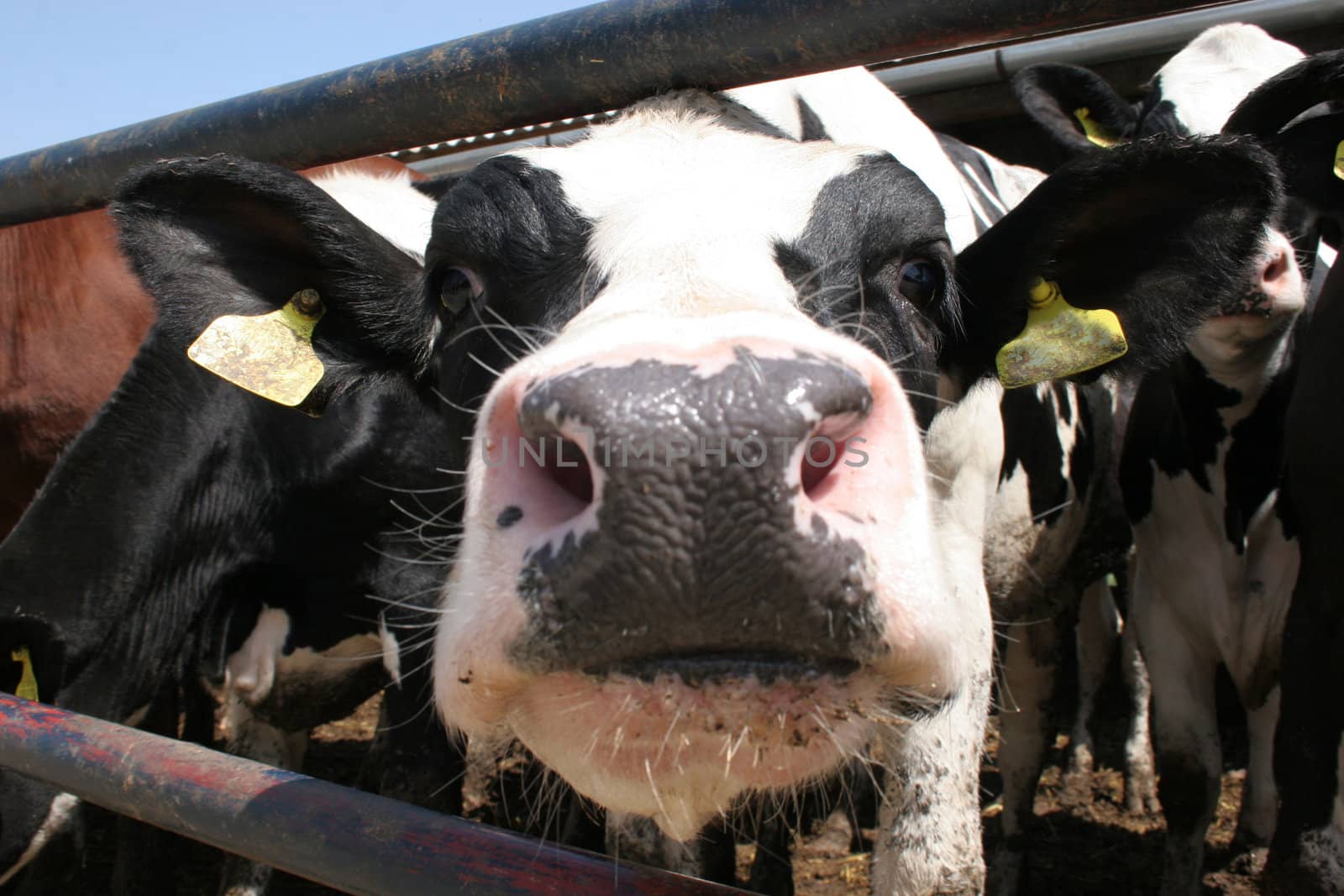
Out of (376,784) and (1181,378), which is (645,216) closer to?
(1181,378)

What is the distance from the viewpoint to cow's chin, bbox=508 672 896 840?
1.19 meters

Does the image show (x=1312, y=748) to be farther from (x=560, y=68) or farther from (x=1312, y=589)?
(x=560, y=68)

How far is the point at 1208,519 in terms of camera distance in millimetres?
3420

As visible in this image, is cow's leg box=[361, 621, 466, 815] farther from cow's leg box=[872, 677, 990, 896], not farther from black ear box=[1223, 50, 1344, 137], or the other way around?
black ear box=[1223, 50, 1344, 137]

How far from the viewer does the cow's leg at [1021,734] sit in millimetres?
3705

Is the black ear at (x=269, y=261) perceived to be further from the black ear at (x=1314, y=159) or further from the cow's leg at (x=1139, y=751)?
the cow's leg at (x=1139, y=751)

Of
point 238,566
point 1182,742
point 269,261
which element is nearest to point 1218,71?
point 1182,742

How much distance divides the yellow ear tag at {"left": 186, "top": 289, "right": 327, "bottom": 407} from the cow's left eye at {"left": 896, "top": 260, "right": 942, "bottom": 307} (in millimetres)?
1229

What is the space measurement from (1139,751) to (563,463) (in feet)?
14.2

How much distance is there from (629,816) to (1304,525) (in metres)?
1.61

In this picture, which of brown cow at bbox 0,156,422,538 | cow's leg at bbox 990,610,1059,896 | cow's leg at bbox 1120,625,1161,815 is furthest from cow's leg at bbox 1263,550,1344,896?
brown cow at bbox 0,156,422,538

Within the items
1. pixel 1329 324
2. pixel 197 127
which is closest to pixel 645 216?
pixel 197 127

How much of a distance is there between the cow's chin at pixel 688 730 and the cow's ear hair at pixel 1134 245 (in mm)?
1138

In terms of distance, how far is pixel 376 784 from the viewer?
4.17m
